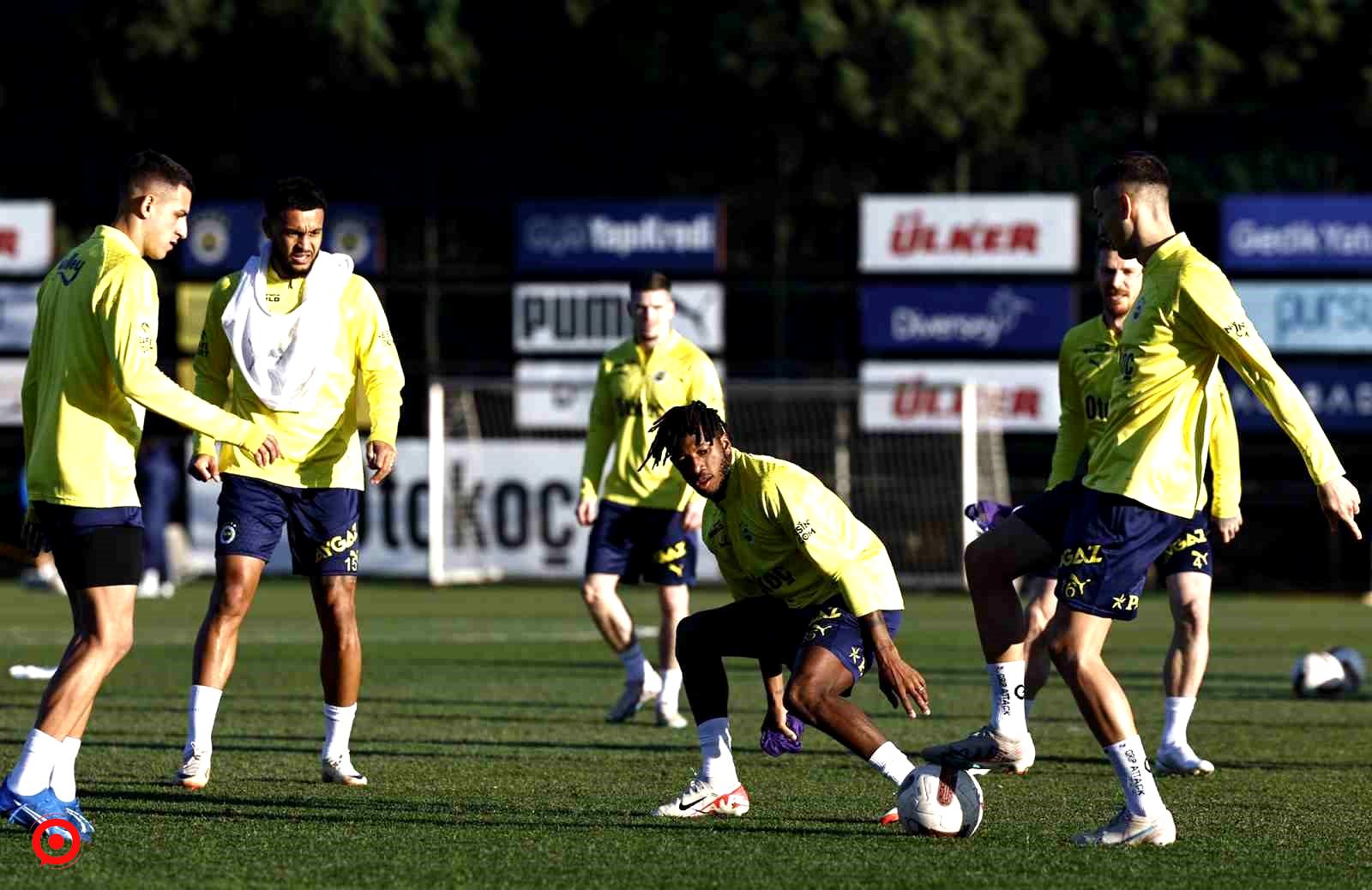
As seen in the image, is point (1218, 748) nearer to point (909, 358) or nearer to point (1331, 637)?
point (1331, 637)

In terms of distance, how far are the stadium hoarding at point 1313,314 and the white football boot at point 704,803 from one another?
17919mm

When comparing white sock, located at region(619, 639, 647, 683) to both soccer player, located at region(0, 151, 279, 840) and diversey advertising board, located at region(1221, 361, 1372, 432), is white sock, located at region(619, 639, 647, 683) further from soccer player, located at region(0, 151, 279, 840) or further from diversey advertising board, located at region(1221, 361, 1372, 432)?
diversey advertising board, located at region(1221, 361, 1372, 432)

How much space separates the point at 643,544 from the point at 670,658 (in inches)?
24.4

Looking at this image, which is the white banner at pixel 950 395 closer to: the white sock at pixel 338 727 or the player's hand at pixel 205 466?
the white sock at pixel 338 727

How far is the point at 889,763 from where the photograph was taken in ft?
24.6

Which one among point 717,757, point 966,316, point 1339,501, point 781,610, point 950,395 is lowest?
point 717,757

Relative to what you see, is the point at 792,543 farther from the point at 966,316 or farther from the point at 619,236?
the point at 619,236

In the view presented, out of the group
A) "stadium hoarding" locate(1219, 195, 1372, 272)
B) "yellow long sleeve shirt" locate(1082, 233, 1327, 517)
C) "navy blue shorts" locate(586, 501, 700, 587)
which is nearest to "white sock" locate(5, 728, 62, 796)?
"yellow long sleeve shirt" locate(1082, 233, 1327, 517)

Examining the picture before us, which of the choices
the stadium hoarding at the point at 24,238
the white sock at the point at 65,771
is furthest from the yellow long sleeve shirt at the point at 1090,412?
the stadium hoarding at the point at 24,238

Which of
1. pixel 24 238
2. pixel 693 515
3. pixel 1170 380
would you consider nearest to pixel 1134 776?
A: pixel 1170 380

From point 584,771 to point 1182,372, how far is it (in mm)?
3296

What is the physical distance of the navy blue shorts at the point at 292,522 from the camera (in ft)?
28.6

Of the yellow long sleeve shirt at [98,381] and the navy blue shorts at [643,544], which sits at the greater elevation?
the yellow long sleeve shirt at [98,381]

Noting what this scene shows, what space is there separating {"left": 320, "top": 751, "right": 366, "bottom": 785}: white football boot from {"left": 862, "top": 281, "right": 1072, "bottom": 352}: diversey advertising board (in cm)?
1706
